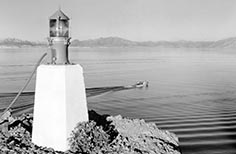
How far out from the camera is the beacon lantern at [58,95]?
25.9ft

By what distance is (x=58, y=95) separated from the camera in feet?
25.9

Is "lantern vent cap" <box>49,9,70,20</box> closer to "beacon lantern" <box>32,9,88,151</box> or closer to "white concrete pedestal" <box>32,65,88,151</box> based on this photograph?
"beacon lantern" <box>32,9,88,151</box>

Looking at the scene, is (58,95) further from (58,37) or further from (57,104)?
(58,37)

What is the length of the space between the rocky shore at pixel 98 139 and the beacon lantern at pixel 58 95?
0.81 feet

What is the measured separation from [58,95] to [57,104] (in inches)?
9.2

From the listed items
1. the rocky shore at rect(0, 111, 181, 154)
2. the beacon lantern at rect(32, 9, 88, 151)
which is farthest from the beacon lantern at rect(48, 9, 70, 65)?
the rocky shore at rect(0, 111, 181, 154)

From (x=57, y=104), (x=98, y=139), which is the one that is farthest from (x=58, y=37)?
(x=98, y=139)

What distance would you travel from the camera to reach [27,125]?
33.6 feet

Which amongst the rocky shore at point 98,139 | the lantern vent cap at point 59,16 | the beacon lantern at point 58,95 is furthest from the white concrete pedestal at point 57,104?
the lantern vent cap at point 59,16

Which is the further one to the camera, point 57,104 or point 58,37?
point 58,37

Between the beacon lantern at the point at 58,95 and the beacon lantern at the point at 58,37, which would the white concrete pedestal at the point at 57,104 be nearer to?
the beacon lantern at the point at 58,95

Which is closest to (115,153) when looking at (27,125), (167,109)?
(27,125)

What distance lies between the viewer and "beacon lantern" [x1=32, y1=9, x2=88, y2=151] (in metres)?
7.91

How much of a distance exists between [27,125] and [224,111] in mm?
12431
